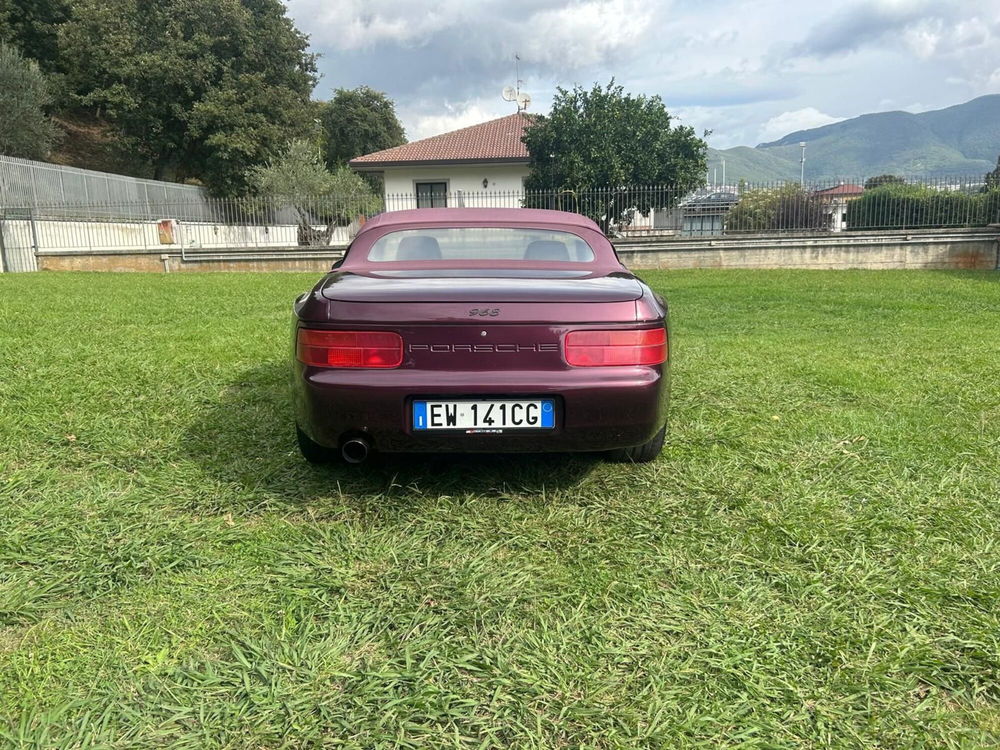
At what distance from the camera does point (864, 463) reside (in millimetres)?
3191

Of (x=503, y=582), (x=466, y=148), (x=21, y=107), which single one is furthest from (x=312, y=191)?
(x=503, y=582)

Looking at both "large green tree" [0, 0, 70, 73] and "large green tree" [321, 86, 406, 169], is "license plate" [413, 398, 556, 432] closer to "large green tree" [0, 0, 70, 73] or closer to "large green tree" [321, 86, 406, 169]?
"large green tree" [0, 0, 70, 73]

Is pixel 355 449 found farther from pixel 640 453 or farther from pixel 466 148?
pixel 466 148

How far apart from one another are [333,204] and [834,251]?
559 inches

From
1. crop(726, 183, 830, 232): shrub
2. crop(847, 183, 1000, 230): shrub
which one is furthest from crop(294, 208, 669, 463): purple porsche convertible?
crop(847, 183, 1000, 230): shrub

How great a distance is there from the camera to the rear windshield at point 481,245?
3510 mm

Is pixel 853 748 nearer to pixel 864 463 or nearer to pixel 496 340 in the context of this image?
pixel 496 340

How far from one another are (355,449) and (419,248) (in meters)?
1.33

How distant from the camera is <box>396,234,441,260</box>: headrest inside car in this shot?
138 inches

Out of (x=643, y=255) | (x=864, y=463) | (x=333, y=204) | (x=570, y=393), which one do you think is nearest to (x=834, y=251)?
(x=643, y=255)

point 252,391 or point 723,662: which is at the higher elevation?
point 252,391

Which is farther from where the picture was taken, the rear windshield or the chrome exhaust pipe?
the rear windshield

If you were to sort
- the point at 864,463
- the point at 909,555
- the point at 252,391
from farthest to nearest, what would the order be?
the point at 252,391 → the point at 864,463 → the point at 909,555

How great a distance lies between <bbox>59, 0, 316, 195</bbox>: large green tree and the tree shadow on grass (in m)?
36.1
